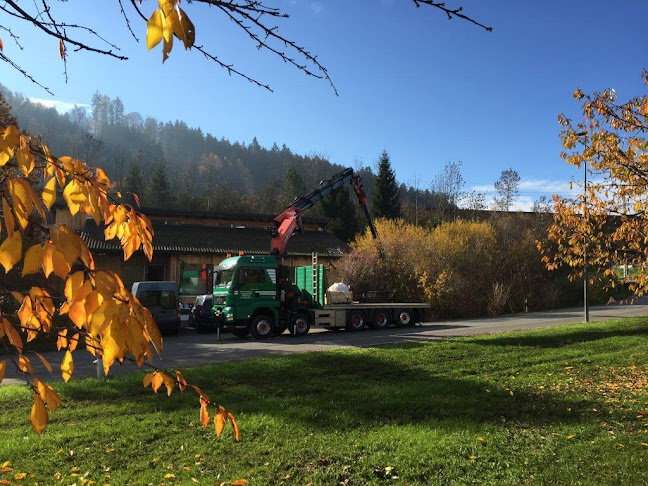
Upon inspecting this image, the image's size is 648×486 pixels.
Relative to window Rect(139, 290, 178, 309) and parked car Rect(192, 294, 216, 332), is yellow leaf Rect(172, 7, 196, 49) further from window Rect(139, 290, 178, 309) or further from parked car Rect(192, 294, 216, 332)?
window Rect(139, 290, 178, 309)

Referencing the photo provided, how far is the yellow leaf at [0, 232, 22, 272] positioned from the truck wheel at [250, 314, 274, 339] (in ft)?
55.7

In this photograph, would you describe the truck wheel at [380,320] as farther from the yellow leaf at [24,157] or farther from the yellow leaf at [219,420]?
the yellow leaf at [24,157]

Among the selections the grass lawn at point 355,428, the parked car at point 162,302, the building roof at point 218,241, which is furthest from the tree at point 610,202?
the building roof at point 218,241

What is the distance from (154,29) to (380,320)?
21058mm

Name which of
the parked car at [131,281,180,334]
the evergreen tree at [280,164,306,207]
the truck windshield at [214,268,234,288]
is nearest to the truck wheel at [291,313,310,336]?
A: the truck windshield at [214,268,234,288]

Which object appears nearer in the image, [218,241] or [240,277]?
A: [240,277]

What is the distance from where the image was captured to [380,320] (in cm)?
2202

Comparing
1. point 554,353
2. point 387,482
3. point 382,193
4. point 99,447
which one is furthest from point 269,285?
point 382,193

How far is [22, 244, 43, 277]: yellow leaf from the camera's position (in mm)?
1469

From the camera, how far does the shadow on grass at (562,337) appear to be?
13992 millimetres

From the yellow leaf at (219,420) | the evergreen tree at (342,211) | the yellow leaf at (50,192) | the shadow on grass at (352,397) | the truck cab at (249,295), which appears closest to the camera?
the yellow leaf at (50,192)

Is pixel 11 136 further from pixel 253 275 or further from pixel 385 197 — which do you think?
pixel 385 197

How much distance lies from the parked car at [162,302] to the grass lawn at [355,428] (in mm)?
11214

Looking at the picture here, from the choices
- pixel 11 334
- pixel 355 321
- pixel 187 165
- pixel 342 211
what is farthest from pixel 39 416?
pixel 187 165
